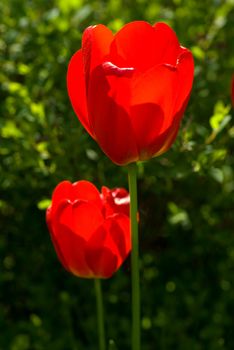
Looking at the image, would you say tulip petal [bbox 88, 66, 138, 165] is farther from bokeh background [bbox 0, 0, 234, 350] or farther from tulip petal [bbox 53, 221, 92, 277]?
bokeh background [bbox 0, 0, 234, 350]

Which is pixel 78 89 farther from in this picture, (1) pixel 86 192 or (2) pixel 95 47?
(1) pixel 86 192

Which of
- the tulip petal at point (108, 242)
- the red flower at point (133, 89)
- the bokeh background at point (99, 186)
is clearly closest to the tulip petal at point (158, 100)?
the red flower at point (133, 89)

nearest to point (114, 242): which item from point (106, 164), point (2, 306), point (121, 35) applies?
point (121, 35)

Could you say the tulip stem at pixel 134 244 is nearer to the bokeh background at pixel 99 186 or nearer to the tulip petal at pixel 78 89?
the tulip petal at pixel 78 89

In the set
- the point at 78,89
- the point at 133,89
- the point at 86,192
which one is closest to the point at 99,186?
the point at 86,192

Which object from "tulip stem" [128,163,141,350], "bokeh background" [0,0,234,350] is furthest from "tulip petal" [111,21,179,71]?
"bokeh background" [0,0,234,350]

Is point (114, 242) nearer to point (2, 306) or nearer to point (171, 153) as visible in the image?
point (171, 153)
